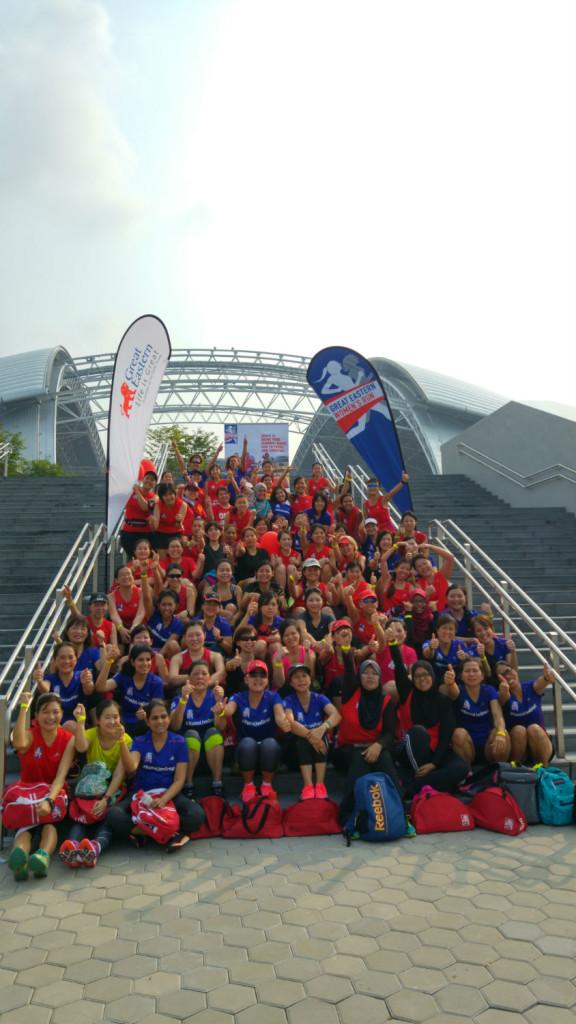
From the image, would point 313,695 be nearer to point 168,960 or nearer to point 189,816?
point 189,816

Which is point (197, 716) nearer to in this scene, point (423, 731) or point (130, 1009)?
point (423, 731)

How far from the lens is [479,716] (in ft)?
18.2

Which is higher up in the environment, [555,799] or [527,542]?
[527,542]

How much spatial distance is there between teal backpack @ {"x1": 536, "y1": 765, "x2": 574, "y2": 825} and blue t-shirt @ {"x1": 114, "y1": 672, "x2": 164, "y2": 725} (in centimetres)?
302

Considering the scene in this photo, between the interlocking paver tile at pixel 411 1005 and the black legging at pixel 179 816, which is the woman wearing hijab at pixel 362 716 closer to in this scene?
the black legging at pixel 179 816

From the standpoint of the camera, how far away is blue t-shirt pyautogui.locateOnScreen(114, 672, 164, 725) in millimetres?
5602

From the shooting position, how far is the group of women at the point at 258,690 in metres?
4.90

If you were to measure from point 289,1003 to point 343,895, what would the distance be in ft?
3.51

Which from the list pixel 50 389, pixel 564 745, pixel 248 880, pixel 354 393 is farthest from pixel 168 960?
pixel 50 389

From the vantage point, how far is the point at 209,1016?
273cm

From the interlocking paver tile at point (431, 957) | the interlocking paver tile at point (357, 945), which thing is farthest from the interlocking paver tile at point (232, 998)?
the interlocking paver tile at point (431, 957)

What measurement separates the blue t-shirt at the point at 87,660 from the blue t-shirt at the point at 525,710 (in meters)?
3.45

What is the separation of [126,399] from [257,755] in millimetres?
5338

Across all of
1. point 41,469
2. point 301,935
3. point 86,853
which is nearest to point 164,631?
point 86,853
